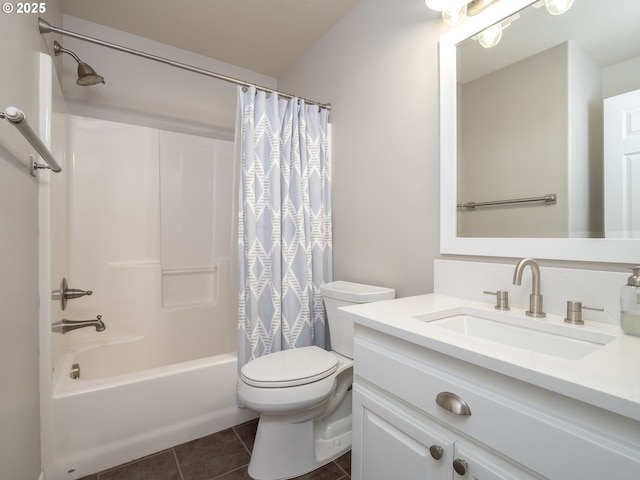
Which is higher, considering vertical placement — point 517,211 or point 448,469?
point 517,211

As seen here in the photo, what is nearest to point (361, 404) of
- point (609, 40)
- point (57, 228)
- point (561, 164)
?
point (561, 164)

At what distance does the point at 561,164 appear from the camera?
104 centimetres

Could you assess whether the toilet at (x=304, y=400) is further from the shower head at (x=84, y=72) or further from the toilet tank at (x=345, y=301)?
the shower head at (x=84, y=72)

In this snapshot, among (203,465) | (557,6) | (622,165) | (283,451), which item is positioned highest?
(557,6)

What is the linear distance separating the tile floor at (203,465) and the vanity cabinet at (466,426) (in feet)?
1.43

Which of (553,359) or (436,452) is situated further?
(436,452)

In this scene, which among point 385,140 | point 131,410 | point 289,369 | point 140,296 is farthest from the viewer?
point 140,296

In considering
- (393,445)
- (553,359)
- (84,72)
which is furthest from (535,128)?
(84,72)

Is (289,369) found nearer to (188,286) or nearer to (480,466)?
(480,466)

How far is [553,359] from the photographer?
0.64 meters

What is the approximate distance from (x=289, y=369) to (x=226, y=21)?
2.09 meters

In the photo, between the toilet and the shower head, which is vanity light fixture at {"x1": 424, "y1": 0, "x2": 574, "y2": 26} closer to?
the toilet

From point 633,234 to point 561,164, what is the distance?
0.30 m

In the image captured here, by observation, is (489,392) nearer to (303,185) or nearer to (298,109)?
(303,185)
